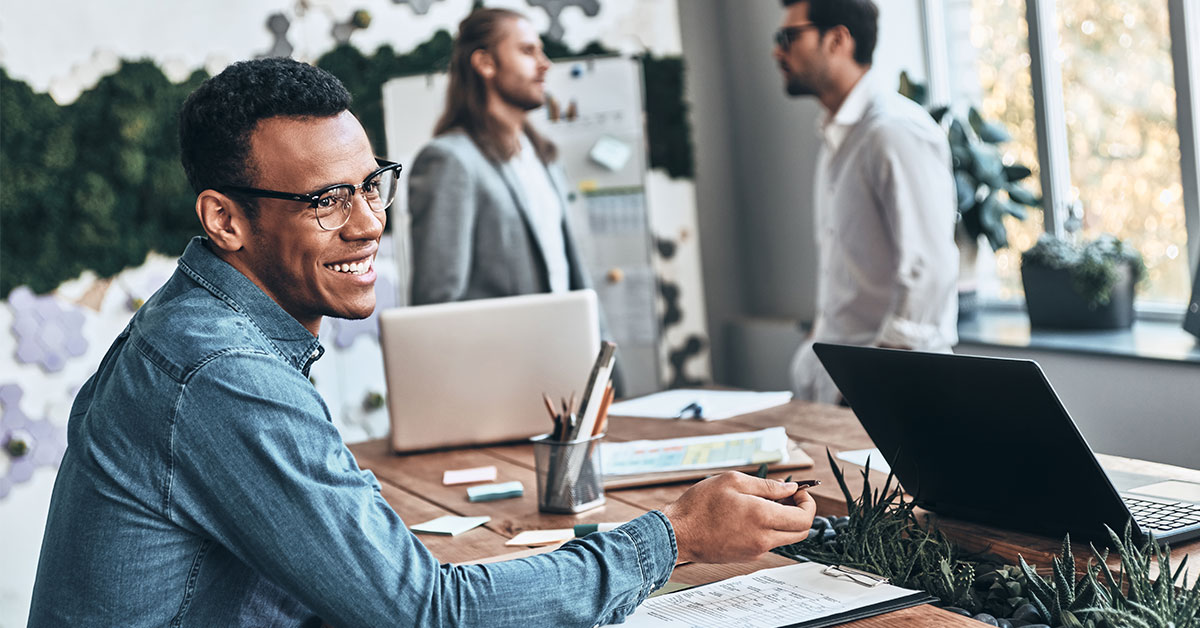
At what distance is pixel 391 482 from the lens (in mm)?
2029

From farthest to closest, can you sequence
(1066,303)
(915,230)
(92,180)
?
(92,180) → (1066,303) → (915,230)

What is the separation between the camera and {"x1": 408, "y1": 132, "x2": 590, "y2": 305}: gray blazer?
294 cm

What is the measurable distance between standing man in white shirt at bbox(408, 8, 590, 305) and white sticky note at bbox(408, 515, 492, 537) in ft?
4.35

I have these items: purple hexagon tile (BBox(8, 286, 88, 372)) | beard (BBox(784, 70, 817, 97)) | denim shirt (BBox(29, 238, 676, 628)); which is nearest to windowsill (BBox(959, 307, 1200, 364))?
beard (BBox(784, 70, 817, 97))

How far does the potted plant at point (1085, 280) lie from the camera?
3.44 m

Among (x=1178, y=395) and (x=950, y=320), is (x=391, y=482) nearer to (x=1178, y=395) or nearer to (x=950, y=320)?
(x=950, y=320)

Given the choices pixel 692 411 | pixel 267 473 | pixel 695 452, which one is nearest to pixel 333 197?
pixel 267 473

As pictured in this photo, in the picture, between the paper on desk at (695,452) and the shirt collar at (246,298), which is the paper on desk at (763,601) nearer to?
the shirt collar at (246,298)

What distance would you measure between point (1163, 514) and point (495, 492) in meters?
0.99

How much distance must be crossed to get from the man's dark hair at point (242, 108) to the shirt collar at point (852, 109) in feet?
6.73

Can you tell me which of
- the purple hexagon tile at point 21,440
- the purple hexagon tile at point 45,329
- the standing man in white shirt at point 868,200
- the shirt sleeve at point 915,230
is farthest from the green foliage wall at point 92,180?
the shirt sleeve at point 915,230

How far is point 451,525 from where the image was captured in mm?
1680

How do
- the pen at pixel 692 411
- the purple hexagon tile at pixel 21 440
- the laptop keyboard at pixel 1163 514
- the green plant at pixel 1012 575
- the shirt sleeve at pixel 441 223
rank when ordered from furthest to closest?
the purple hexagon tile at pixel 21 440, the shirt sleeve at pixel 441 223, the pen at pixel 692 411, the laptop keyboard at pixel 1163 514, the green plant at pixel 1012 575

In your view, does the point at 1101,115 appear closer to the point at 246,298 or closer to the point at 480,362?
the point at 480,362
